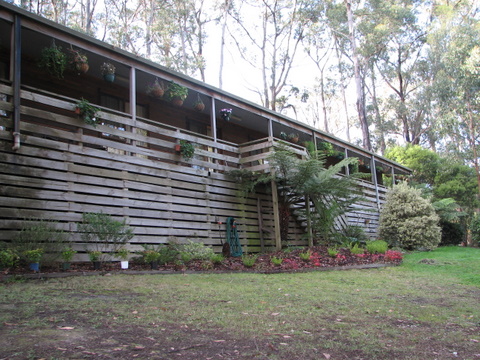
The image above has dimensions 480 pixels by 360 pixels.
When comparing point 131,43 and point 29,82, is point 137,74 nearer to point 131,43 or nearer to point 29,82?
point 29,82

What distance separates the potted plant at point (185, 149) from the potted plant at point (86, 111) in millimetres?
2445

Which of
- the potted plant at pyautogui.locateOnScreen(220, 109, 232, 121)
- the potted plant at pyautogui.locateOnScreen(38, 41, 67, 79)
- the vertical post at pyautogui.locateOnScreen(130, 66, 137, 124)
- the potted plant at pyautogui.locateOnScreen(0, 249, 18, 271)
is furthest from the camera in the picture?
the potted plant at pyautogui.locateOnScreen(220, 109, 232, 121)

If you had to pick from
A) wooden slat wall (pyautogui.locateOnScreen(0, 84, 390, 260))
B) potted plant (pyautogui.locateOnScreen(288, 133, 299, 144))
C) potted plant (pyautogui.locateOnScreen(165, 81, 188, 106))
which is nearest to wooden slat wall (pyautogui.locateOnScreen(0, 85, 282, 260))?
wooden slat wall (pyautogui.locateOnScreen(0, 84, 390, 260))

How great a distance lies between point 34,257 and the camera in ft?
20.4

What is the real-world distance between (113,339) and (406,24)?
121 ft

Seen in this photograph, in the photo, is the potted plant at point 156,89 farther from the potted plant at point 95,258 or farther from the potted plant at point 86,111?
the potted plant at point 95,258

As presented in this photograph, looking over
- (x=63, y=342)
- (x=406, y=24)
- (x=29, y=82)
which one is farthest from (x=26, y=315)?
(x=406, y=24)

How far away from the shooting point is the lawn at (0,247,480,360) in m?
3.19

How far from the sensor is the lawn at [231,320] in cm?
319

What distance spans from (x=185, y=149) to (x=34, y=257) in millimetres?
5162

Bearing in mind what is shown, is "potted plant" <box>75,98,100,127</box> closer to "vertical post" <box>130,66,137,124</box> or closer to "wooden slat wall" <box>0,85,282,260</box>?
"wooden slat wall" <box>0,85,282,260</box>

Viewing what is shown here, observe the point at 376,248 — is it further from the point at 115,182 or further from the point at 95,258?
the point at 95,258

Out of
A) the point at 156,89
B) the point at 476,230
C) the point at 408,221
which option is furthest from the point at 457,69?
the point at 156,89

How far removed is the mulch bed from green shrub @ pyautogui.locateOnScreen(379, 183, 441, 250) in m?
5.26
